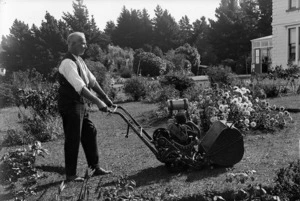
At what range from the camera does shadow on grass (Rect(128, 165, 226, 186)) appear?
4.84 m

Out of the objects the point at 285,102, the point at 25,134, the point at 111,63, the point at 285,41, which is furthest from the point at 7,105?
the point at 111,63

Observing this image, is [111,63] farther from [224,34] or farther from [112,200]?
[112,200]

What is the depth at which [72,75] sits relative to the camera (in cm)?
462

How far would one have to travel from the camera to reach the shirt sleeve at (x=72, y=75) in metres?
4.59

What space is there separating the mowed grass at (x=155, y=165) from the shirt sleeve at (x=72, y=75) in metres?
1.17

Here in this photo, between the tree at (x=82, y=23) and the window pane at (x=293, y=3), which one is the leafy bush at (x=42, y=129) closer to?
the window pane at (x=293, y=3)

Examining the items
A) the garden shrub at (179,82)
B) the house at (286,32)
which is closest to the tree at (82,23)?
the house at (286,32)

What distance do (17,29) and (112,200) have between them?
46.8m

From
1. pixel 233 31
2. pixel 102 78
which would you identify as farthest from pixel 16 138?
pixel 233 31

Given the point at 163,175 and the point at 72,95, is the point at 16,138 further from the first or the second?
the point at 163,175

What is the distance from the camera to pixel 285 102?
11.6 m

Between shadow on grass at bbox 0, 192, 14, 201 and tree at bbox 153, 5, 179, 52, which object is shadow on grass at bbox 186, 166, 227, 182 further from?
tree at bbox 153, 5, 179, 52

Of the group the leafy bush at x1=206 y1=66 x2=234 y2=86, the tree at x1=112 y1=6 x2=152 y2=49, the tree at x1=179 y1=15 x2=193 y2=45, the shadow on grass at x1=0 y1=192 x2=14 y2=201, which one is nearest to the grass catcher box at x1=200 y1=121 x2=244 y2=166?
the shadow on grass at x1=0 y1=192 x2=14 y2=201

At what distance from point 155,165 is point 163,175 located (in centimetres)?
58
